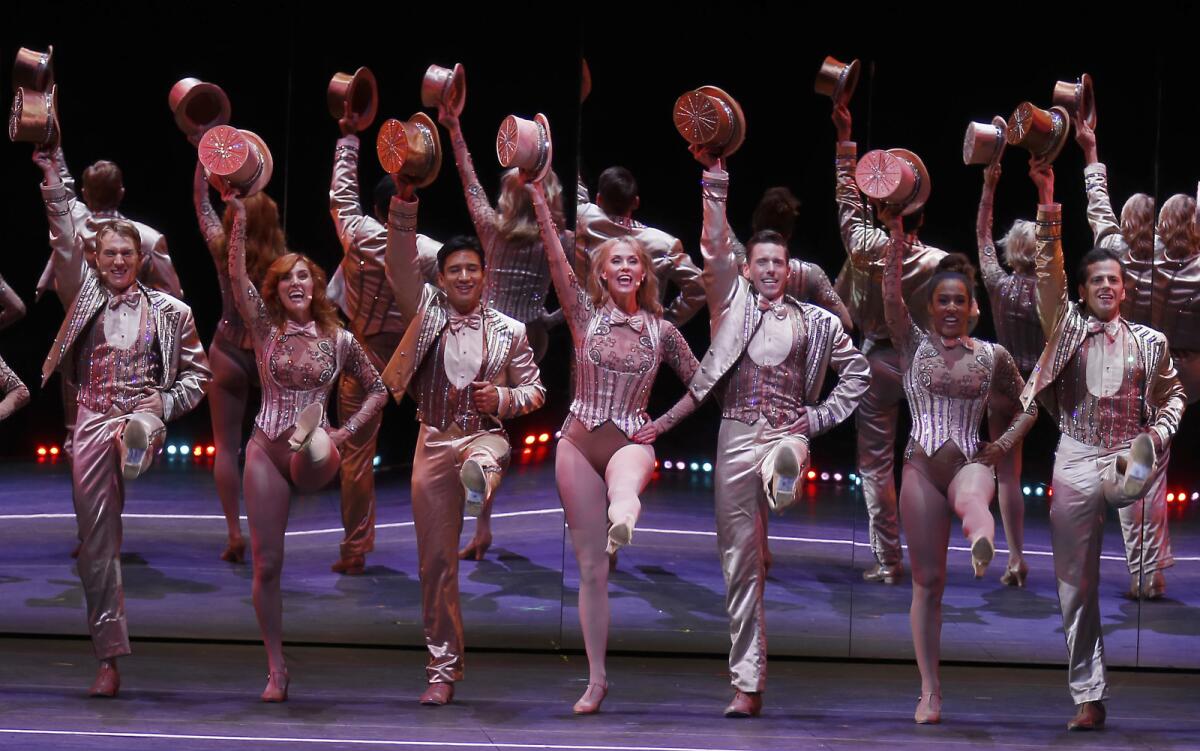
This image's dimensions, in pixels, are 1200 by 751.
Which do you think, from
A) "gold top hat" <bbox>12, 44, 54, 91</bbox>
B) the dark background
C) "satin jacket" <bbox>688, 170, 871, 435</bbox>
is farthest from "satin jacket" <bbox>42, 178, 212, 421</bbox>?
"satin jacket" <bbox>688, 170, 871, 435</bbox>

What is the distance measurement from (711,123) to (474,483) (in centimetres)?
146

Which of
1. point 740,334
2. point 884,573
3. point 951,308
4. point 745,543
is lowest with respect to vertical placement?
point 884,573

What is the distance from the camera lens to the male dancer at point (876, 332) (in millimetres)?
5949

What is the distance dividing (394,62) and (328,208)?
62 cm

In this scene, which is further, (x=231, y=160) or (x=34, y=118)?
(x=34, y=118)

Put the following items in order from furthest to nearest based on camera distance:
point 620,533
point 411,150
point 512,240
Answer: point 512,240, point 411,150, point 620,533

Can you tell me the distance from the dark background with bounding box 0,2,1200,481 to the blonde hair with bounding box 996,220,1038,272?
47mm

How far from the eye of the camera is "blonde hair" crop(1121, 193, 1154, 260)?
5996 mm

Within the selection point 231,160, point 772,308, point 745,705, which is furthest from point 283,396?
point 745,705

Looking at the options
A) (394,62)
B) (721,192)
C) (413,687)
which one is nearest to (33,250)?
(394,62)

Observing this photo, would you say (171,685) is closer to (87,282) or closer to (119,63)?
(87,282)

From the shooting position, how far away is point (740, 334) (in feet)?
17.2

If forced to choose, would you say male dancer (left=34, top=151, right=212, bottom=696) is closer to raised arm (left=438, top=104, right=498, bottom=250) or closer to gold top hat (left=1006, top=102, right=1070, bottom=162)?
raised arm (left=438, top=104, right=498, bottom=250)

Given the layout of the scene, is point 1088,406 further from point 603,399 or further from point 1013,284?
point 603,399
